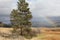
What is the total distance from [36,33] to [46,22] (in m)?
0.35

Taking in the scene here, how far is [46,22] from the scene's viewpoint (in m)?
2.98

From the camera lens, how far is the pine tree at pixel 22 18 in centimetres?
293

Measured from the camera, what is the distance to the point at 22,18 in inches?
118

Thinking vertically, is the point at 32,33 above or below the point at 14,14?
below

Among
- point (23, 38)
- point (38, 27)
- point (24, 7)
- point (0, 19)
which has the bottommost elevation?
point (23, 38)

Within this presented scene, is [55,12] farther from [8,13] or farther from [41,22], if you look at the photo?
[8,13]

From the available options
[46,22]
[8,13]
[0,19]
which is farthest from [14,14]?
[46,22]

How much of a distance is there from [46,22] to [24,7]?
0.63 metres

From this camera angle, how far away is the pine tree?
9.62 feet

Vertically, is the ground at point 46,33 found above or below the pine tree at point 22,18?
below

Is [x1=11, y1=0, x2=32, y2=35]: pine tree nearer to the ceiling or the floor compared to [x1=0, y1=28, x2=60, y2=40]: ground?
nearer to the ceiling

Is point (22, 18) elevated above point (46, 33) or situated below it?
above

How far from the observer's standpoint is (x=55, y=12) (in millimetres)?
2984

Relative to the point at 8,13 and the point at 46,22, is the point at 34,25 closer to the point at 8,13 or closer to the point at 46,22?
the point at 46,22
